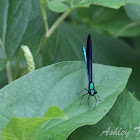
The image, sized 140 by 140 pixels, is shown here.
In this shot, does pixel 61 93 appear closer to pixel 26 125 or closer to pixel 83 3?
pixel 26 125

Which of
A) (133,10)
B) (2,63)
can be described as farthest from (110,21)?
(2,63)

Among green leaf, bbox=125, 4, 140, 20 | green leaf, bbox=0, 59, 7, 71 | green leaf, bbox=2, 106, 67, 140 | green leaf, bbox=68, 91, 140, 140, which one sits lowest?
green leaf, bbox=68, 91, 140, 140

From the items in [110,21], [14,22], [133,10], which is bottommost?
[110,21]

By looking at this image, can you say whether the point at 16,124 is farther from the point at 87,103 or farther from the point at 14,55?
the point at 14,55

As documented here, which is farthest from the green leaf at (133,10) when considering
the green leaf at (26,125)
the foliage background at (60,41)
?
the green leaf at (26,125)

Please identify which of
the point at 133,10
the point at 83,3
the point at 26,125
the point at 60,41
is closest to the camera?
the point at 26,125

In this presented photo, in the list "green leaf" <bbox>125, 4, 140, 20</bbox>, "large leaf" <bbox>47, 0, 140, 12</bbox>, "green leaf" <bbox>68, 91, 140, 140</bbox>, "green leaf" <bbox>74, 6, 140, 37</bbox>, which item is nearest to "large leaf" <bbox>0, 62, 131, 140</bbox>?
"green leaf" <bbox>68, 91, 140, 140</bbox>

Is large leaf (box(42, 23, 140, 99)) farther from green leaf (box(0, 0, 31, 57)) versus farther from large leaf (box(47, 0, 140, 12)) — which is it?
large leaf (box(47, 0, 140, 12))
